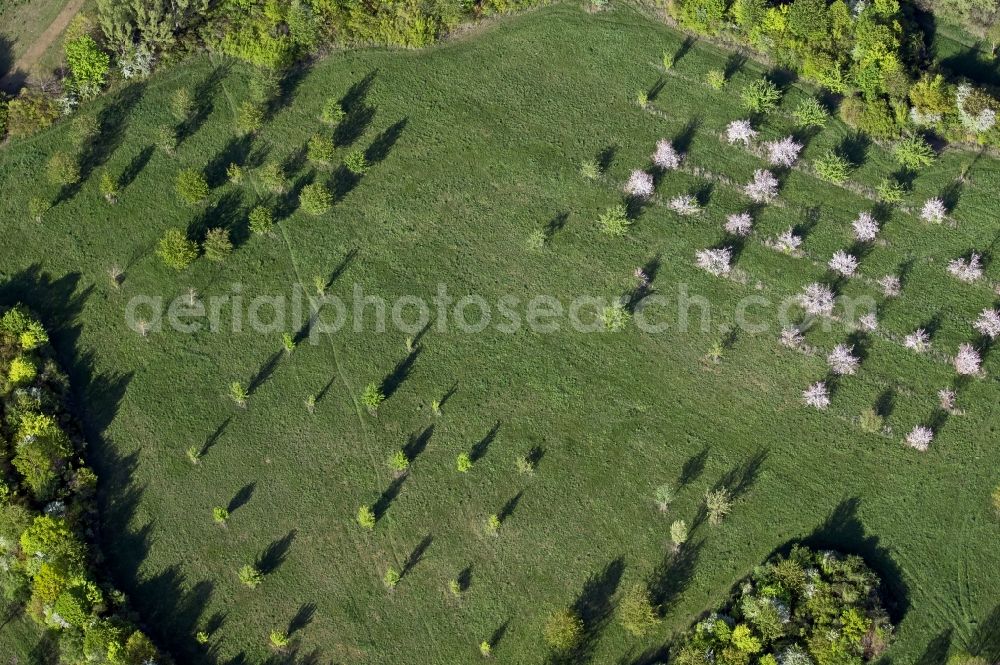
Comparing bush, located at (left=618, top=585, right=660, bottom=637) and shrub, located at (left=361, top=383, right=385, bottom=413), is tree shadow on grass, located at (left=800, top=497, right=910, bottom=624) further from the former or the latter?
shrub, located at (left=361, top=383, right=385, bottom=413)

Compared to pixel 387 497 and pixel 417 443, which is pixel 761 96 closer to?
pixel 417 443

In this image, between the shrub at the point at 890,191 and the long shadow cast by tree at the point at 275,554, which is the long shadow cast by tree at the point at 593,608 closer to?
the long shadow cast by tree at the point at 275,554

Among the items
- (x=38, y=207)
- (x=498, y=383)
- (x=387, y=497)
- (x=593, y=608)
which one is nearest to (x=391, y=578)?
(x=387, y=497)

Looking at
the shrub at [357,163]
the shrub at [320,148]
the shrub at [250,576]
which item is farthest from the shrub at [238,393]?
the shrub at [357,163]

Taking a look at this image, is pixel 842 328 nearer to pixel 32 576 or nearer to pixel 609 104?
pixel 609 104

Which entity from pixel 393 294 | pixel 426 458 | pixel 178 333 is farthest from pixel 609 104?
pixel 178 333

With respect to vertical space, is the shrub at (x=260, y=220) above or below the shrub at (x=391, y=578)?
above
